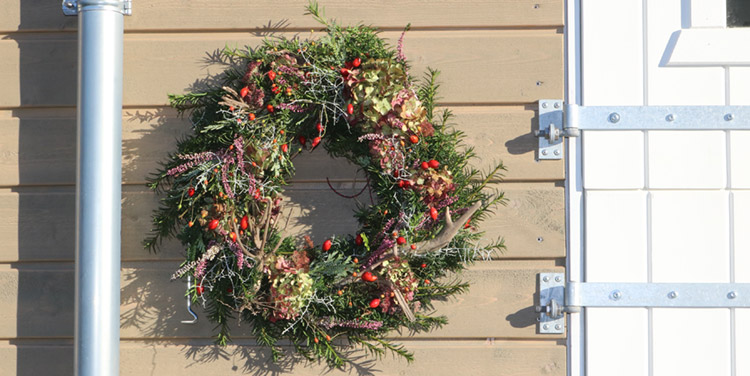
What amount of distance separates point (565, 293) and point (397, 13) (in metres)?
0.90

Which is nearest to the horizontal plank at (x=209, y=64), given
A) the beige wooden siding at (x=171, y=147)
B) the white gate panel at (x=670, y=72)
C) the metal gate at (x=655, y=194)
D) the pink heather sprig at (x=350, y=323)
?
the beige wooden siding at (x=171, y=147)

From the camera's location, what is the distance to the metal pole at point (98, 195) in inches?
70.2

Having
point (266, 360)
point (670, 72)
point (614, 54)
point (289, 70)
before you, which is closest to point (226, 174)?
point (289, 70)

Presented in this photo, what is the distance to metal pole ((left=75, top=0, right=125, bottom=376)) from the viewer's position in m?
1.78

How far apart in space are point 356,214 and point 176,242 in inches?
20.1

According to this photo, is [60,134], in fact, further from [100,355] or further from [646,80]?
[646,80]

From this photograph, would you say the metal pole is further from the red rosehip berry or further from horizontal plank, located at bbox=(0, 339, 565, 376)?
the red rosehip berry

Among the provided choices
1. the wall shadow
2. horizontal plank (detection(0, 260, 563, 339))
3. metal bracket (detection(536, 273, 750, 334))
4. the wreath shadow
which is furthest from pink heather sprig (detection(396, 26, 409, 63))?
the wall shadow

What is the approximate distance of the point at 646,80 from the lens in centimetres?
191

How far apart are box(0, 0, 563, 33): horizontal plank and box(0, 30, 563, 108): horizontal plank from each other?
0.09 feet

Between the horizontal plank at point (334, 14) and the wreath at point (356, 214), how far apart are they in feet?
0.24

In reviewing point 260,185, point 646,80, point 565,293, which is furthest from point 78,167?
point 646,80

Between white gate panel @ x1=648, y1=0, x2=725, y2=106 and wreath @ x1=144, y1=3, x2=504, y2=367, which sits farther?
white gate panel @ x1=648, y1=0, x2=725, y2=106

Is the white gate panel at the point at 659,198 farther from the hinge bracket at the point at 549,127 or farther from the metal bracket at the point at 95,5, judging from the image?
the metal bracket at the point at 95,5
